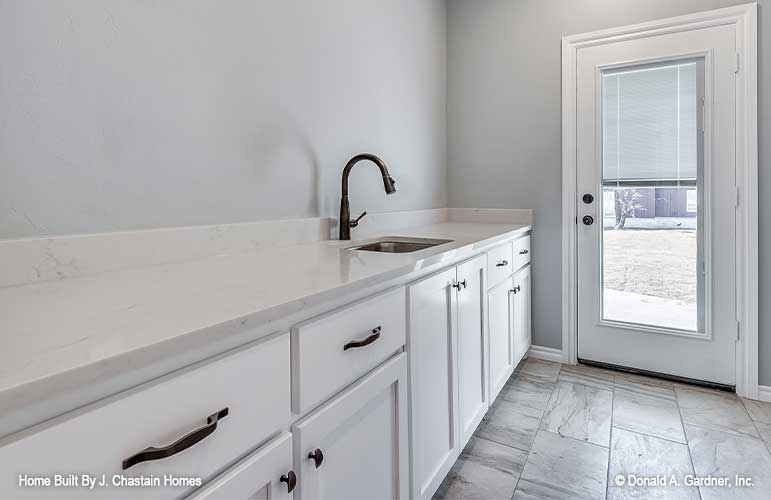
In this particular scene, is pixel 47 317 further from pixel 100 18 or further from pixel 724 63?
pixel 724 63

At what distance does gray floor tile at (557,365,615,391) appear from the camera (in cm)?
239

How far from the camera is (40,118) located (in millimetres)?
959

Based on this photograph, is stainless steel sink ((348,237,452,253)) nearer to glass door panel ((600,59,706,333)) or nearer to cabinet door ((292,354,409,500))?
cabinet door ((292,354,409,500))

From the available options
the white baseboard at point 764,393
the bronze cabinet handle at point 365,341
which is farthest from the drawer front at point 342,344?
the white baseboard at point 764,393

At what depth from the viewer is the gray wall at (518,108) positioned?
2.63m

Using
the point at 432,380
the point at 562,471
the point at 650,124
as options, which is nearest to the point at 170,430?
the point at 432,380

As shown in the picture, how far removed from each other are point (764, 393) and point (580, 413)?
995 mm

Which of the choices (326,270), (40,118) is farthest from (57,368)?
(40,118)

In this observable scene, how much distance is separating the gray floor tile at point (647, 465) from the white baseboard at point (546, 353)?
816 millimetres

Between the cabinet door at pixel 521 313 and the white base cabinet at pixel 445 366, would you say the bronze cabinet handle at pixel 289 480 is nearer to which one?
the white base cabinet at pixel 445 366

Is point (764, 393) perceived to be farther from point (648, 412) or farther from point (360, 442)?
point (360, 442)

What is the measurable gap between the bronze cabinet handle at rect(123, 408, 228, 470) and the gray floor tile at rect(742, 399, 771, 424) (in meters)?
2.43

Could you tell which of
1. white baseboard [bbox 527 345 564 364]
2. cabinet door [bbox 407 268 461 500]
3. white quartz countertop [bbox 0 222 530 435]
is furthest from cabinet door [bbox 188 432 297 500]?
white baseboard [bbox 527 345 564 364]

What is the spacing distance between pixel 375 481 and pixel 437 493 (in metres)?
0.60
